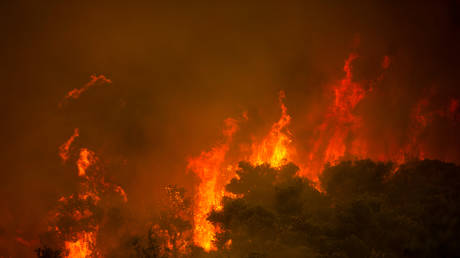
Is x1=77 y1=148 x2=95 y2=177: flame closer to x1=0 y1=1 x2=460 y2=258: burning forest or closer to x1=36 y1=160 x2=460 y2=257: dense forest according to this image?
x1=0 y1=1 x2=460 y2=258: burning forest

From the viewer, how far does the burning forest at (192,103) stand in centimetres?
2197

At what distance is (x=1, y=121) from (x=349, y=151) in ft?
64.7

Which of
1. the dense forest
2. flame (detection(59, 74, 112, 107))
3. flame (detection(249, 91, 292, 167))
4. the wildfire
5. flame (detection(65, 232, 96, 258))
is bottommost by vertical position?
the dense forest

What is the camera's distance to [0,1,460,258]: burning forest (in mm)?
21969

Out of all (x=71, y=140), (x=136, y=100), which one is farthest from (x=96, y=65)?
(x=71, y=140)

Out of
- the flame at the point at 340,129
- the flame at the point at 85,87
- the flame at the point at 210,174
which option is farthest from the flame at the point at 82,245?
the flame at the point at 340,129

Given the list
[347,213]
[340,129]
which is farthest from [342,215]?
[340,129]

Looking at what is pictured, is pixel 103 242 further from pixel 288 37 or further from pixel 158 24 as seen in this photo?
pixel 288 37

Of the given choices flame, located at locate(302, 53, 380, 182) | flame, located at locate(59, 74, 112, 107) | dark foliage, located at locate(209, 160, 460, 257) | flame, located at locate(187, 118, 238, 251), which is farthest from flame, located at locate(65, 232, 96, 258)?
flame, located at locate(302, 53, 380, 182)

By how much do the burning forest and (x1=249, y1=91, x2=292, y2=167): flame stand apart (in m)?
0.09

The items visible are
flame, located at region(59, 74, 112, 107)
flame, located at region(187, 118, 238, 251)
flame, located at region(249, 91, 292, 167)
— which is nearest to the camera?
flame, located at region(187, 118, 238, 251)

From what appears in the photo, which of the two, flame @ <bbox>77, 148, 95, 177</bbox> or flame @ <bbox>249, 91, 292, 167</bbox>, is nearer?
flame @ <bbox>77, 148, 95, 177</bbox>

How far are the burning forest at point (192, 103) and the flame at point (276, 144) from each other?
0.09 meters

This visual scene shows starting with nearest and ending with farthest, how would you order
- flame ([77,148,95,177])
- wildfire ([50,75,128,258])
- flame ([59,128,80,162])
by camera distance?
wildfire ([50,75,128,258]) < flame ([59,128,80,162]) < flame ([77,148,95,177])
